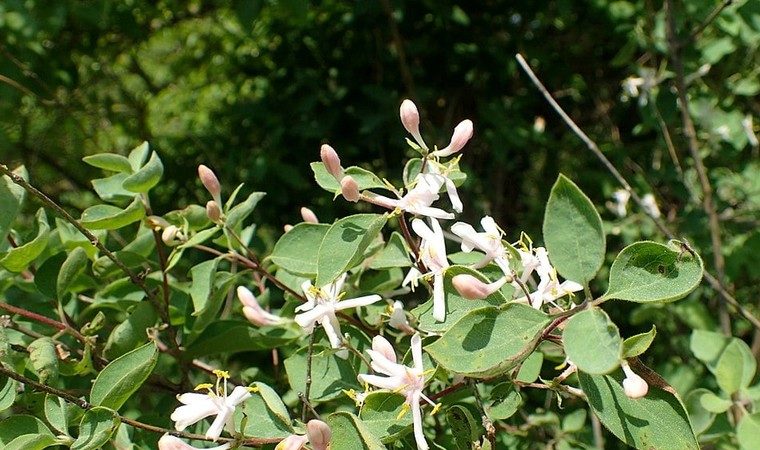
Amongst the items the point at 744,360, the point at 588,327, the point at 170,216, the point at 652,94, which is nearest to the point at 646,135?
the point at 652,94

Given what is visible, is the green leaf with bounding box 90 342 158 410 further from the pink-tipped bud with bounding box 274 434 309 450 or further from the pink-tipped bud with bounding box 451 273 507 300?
the pink-tipped bud with bounding box 451 273 507 300

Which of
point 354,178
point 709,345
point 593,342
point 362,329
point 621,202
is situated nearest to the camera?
point 593,342

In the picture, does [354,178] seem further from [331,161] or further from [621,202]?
[621,202]

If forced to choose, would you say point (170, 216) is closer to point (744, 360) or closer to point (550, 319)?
point (550, 319)

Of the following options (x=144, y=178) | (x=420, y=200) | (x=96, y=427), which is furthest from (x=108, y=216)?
(x=420, y=200)

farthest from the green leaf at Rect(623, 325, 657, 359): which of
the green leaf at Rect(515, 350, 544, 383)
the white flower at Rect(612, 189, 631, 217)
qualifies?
the white flower at Rect(612, 189, 631, 217)

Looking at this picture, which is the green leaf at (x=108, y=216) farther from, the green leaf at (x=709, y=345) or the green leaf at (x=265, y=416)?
the green leaf at (x=709, y=345)
